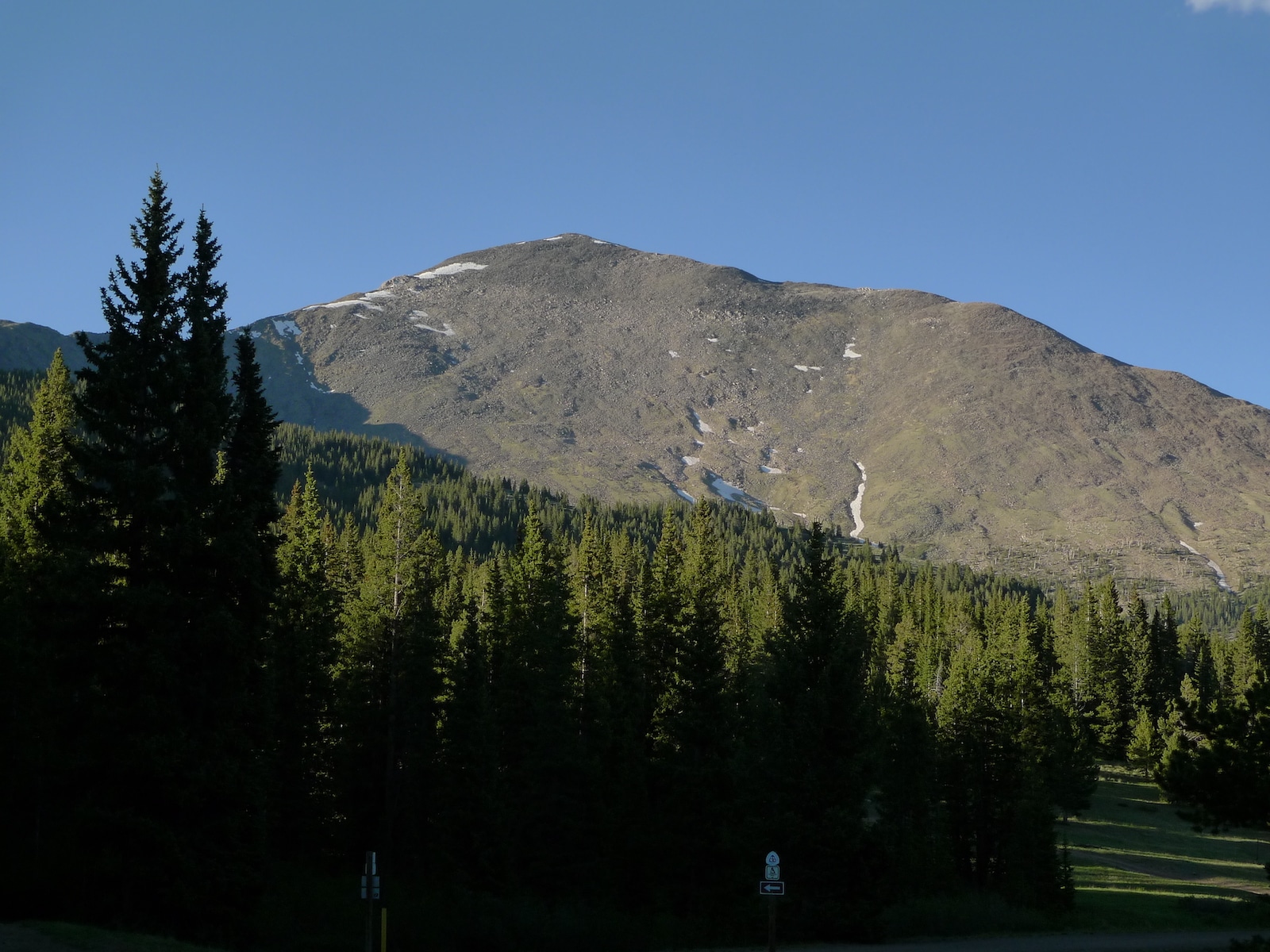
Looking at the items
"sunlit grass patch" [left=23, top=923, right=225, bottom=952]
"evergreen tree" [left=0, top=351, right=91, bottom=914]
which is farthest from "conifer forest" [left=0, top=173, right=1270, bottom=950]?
"sunlit grass patch" [left=23, top=923, right=225, bottom=952]

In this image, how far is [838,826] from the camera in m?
33.7

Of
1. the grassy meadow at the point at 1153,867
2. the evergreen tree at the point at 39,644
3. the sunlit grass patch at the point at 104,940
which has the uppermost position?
the evergreen tree at the point at 39,644

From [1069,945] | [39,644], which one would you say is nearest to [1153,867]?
[1069,945]

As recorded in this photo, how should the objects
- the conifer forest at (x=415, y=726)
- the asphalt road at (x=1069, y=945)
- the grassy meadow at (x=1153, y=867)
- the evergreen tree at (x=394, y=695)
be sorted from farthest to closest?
the evergreen tree at (x=394, y=695), the grassy meadow at (x=1153, y=867), the asphalt road at (x=1069, y=945), the conifer forest at (x=415, y=726)

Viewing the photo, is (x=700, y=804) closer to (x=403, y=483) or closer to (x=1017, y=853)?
(x=1017, y=853)

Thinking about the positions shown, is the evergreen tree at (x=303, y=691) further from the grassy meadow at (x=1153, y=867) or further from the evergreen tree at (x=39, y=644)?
the grassy meadow at (x=1153, y=867)

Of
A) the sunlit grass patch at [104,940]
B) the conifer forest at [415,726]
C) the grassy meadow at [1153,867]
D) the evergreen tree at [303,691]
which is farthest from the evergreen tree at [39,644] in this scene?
the grassy meadow at [1153,867]

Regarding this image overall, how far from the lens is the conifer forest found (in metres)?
26.7

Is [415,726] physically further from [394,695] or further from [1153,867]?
[1153,867]

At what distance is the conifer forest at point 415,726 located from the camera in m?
26.7

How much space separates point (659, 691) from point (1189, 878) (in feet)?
124

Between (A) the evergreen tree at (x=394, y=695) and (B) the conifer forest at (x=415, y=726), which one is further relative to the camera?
(A) the evergreen tree at (x=394, y=695)

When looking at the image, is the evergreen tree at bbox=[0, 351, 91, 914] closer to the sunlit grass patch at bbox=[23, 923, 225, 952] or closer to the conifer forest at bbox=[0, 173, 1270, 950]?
the conifer forest at bbox=[0, 173, 1270, 950]

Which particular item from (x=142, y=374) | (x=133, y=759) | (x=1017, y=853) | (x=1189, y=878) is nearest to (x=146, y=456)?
(x=142, y=374)
